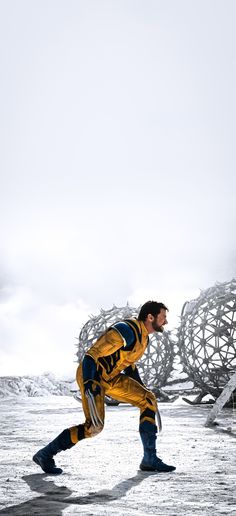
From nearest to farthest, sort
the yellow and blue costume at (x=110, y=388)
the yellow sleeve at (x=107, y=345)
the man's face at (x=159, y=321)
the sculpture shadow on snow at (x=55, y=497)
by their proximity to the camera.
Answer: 1. the sculpture shadow on snow at (x=55, y=497)
2. the yellow and blue costume at (x=110, y=388)
3. the yellow sleeve at (x=107, y=345)
4. the man's face at (x=159, y=321)

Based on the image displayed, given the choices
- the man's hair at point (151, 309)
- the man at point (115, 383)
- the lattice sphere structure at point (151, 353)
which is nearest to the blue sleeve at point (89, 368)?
the man at point (115, 383)

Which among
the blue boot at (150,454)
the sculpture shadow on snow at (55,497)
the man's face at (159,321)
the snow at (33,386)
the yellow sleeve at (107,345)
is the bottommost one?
the sculpture shadow on snow at (55,497)

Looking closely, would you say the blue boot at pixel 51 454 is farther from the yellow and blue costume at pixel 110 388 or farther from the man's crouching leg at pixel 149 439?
the man's crouching leg at pixel 149 439

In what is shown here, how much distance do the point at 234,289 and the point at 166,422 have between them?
360cm

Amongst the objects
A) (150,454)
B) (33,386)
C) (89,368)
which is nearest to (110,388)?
(89,368)

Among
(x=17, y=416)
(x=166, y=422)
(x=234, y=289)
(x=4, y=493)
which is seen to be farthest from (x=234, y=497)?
(x=234, y=289)

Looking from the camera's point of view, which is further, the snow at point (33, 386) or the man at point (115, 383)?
the snow at point (33, 386)

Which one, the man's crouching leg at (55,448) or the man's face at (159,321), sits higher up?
the man's face at (159,321)

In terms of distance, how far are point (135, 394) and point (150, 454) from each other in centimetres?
46

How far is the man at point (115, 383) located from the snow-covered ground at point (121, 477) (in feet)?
0.60

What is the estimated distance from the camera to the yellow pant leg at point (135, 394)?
4.85 metres

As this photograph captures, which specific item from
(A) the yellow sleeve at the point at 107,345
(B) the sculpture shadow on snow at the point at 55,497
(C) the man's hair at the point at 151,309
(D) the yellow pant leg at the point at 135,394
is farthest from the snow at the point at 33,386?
(B) the sculpture shadow on snow at the point at 55,497

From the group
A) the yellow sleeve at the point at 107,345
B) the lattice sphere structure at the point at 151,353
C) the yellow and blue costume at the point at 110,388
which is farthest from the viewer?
the lattice sphere structure at the point at 151,353

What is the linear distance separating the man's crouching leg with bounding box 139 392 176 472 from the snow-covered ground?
91 mm
